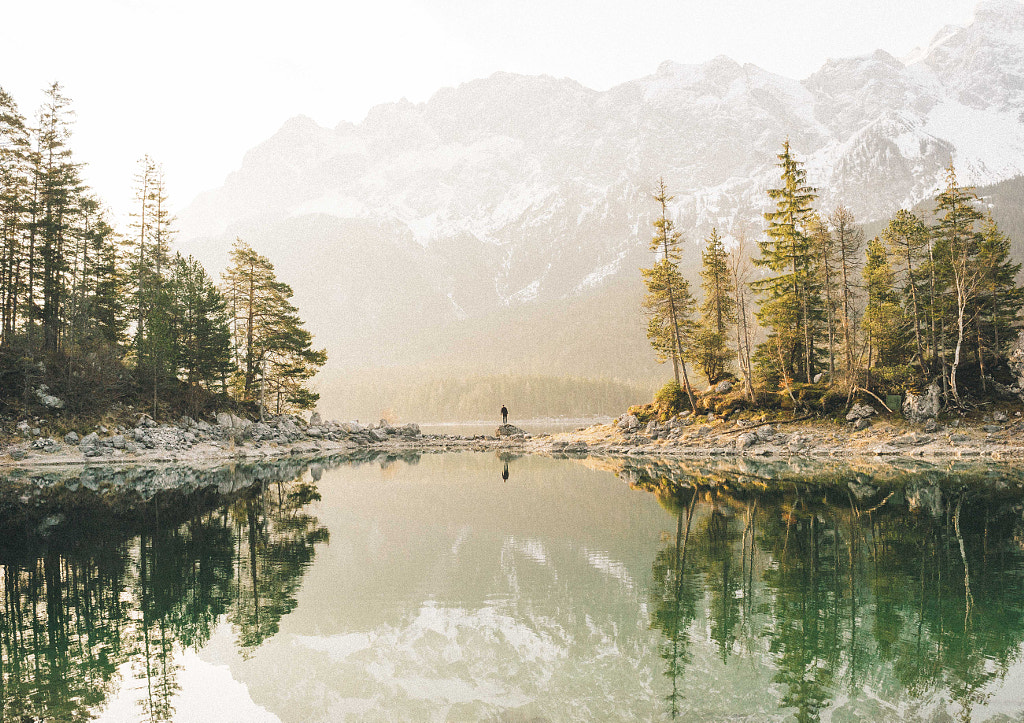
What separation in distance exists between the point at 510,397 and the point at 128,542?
14382 cm

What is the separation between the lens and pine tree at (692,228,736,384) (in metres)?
53.0

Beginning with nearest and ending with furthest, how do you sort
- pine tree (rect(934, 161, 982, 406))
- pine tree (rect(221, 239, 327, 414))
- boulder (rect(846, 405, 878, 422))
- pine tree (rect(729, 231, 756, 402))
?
pine tree (rect(934, 161, 982, 406)) → boulder (rect(846, 405, 878, 422)) → pine tree (rect(729, 231, 756, 402)) → pine tree (rect(221, 239, 327, 414))

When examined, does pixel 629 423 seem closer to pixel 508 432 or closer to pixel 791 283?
pixel 791 283

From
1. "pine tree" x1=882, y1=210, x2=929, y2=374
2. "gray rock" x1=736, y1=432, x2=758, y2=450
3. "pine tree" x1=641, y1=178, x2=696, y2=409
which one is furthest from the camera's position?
"pine tree" x1=641, y1=178, x2=696, y2=409

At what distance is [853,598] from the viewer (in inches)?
458

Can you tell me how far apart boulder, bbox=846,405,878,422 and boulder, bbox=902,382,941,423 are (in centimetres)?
208

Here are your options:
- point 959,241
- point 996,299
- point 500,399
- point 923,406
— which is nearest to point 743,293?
point 923,406

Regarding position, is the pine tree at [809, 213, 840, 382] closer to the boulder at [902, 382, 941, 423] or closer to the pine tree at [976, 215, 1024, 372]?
the boulder at [902, 382, 941, 423]

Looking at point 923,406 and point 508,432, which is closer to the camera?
point 923,406

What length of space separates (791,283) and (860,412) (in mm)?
10512

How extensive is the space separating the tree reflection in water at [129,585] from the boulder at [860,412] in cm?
3613

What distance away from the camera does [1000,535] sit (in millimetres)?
16562

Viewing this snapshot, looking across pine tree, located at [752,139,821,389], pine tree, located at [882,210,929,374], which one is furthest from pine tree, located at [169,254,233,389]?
pine tree, located at [882,210,929,374]

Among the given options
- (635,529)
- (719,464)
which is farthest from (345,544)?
(719,464)
